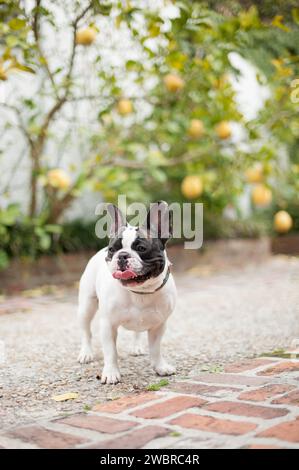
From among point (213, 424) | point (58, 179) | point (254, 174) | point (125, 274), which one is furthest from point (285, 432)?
point (254, 174)

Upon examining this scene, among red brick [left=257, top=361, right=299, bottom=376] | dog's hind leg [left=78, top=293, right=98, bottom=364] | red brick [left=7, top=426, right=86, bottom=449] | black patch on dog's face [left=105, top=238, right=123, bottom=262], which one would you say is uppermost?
black patch on dog's face [left=105, top=238, right=123, bottom=262]

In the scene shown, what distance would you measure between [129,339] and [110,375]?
1.08 m

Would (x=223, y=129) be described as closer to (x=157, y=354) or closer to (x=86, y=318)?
(x=86, y=318)

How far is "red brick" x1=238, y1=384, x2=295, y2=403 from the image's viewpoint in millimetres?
2557

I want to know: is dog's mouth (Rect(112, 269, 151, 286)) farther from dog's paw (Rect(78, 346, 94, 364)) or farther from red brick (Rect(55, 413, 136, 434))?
dog's paw (Rect(78, 346, 94, 364))

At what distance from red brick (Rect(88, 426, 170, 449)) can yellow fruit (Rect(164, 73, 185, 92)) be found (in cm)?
447

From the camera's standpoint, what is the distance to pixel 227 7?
477cm

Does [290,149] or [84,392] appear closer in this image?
[84,392]

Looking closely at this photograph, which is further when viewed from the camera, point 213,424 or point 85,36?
point 85,36

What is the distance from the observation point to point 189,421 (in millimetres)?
2271

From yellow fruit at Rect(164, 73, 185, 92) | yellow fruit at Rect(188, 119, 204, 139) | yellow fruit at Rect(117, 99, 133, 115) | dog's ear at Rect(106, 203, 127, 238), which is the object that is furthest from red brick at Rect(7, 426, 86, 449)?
yellow fruit at Rect(188, 119, 204, 139)

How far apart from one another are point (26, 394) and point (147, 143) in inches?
174
